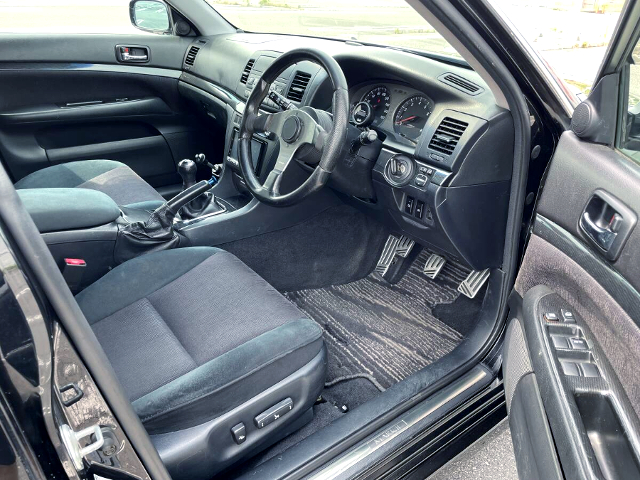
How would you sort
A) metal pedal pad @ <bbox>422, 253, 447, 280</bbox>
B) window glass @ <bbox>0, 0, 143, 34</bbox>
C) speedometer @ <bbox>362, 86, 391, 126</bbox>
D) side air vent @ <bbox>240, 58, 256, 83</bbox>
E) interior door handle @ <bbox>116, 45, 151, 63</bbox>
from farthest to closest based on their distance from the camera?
interior door handle @ <bbox>116, 45, 151, 63</bbox> < window glass @ <bbox>0, 0, 143, 34</bbox> < side air vent @ <bbox>240, 58, 256, 83</bbox> < metal pedal pad @ <bbox>422, 253, 447, 280</bbox> < speedometer @ <bbox>362, 86, 391, 126</bbox>

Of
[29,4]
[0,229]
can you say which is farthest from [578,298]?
[29,4]

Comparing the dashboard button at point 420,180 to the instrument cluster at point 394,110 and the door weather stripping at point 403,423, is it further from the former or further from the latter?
the door weather stripping at point 403,423

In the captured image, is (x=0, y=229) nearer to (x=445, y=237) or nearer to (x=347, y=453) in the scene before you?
(x=347, y=453)

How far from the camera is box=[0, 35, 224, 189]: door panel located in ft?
8.18

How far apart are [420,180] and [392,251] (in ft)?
2.22

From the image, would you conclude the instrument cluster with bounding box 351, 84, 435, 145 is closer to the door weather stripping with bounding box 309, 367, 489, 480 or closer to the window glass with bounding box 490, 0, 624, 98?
the window glass with bounding box 490, 0, 624, 98

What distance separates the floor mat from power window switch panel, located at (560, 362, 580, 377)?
82 cm

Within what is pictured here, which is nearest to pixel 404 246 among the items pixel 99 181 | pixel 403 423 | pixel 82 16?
pixel 403 423

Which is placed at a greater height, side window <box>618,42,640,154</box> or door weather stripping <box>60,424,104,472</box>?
side window <box>618,42,640,154</box>

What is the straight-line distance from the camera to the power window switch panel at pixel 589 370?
1.00m

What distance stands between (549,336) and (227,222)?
4.01 feet

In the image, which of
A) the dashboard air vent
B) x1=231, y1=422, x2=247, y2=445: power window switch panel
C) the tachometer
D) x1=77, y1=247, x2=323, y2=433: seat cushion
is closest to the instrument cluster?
the tachometer

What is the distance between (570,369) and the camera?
103 centimetres

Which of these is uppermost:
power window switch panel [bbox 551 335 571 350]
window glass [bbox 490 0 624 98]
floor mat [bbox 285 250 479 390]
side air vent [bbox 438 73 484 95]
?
window glass [bbox 490 0 624 98]
